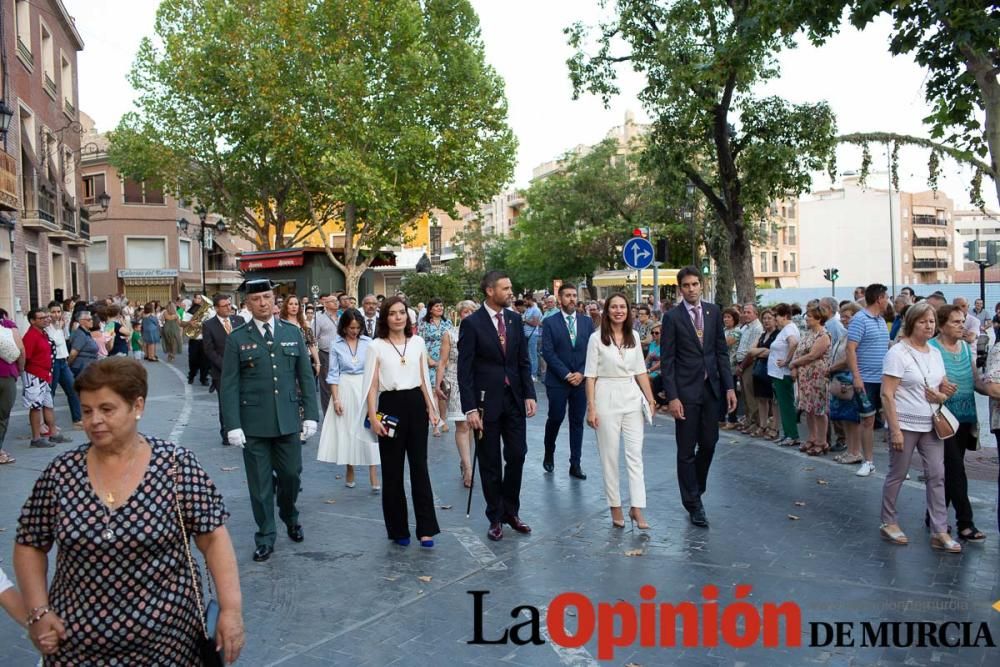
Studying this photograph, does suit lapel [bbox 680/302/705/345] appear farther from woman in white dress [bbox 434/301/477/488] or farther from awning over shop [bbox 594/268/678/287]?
awning over shop [bbox 594/268/678/287]

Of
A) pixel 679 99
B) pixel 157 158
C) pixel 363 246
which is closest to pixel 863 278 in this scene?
pixel 363 246

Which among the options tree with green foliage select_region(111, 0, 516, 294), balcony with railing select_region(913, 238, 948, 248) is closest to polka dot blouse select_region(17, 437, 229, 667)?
tree with green foliage select_region(111, 0, 516, 294)

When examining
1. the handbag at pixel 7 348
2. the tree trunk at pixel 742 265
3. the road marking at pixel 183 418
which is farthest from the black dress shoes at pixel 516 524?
the tree trunk at pixel 742 265

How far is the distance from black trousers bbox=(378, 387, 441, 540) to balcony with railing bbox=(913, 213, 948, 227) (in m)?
90.6

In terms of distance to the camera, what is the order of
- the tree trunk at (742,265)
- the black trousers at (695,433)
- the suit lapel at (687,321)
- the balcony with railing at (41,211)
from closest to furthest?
the black trousers at (695,433) → the suit lapel at (687,321) → the tree trunk at (742,265) → the balcony with railing at (41,211)

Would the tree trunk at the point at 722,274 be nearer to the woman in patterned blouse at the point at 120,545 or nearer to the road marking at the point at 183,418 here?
the road marking at the point at 183,418

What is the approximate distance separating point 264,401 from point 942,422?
4.69 metres

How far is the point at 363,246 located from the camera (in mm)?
35938

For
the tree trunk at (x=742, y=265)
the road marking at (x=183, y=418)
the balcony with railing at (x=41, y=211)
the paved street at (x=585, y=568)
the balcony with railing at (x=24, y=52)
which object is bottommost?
the paved street at (x=585, y=568)

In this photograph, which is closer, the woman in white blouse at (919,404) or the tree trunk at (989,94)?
the woman in white blouse at (919,404)

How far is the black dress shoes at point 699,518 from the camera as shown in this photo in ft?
22.7

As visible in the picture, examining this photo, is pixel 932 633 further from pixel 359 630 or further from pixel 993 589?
pixel 359 630

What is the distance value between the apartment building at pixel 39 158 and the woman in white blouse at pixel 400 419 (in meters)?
15.1

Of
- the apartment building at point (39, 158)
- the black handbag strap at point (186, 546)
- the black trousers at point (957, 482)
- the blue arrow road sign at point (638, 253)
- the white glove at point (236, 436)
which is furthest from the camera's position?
the apartment building at point (39, 158)
